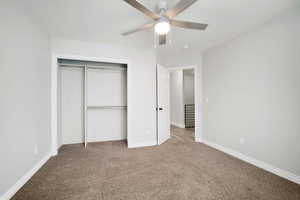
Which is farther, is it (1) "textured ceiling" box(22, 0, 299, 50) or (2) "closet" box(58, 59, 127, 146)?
(2) "closet" box(58, 59, 127, 146)

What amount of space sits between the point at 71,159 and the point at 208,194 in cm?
241

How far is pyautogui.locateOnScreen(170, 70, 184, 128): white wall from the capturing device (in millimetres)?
5590

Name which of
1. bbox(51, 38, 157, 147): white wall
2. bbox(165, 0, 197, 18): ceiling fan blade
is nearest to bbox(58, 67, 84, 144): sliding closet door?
bbox(51, 38, 157, 147): white wall

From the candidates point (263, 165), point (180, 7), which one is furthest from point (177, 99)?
point (180, 7)

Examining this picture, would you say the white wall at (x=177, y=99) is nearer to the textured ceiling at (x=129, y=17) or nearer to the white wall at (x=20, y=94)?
the textured ceiling at (x=129, y=17)

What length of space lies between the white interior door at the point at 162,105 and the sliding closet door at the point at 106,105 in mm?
1033

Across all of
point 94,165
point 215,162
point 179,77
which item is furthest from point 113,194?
point 179,77

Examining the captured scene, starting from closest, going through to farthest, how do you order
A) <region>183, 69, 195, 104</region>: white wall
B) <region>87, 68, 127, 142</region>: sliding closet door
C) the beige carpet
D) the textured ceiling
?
the beige carpet, the textured ceiling, <region>87, 68, 127, 142</region>: sliding closet door, <region>183, 69, 195, 104</region>: white wall

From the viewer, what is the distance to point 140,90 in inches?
133

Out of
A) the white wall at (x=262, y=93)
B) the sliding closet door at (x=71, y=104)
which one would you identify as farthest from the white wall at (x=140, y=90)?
the white wall at (x=262, y=93)

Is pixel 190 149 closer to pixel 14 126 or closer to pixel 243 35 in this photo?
pixel 243 35

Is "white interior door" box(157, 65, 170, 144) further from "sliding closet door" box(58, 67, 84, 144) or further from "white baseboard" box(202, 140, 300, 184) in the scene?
"sliding closet door" box(58, 67, 84, 144)

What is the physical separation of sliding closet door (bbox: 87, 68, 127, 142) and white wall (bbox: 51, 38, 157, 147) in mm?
665

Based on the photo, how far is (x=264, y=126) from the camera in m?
2.30
